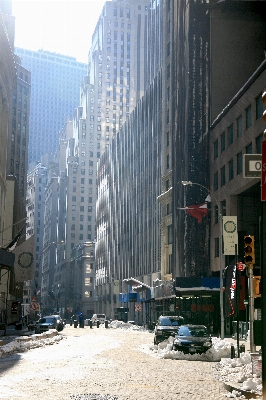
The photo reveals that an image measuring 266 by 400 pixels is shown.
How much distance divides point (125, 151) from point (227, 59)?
59771mm

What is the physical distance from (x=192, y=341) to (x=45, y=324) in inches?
1306

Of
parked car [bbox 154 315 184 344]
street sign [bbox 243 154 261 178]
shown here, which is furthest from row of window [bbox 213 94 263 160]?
street sign [bbox 243 154 261 178]

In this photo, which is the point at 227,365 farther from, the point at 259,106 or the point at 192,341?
the point at 259,106

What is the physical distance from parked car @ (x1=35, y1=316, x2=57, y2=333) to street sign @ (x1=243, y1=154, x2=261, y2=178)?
162 ft

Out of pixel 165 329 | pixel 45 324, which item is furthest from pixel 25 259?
pixel 165 329

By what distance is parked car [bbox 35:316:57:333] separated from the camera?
59.6 metres

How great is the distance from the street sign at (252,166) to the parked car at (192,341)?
59.9 feet

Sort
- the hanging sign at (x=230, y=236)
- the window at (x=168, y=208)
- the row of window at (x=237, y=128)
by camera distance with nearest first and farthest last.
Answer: the hanging sign at (x=230, y=236), the row of window at (x=237, y=128), the window at (x=168, y=208)

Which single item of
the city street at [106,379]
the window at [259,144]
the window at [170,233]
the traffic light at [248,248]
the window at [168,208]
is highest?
the window at [259,144]

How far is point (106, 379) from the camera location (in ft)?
63.9

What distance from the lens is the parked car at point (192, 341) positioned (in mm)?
29469

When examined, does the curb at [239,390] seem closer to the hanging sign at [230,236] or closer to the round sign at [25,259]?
the hanging sign at [230,236]

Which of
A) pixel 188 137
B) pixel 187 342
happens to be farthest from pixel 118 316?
pixel 187 342

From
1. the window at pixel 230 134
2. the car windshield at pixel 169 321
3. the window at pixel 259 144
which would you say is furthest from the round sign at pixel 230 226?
the window at pixel 230 134
